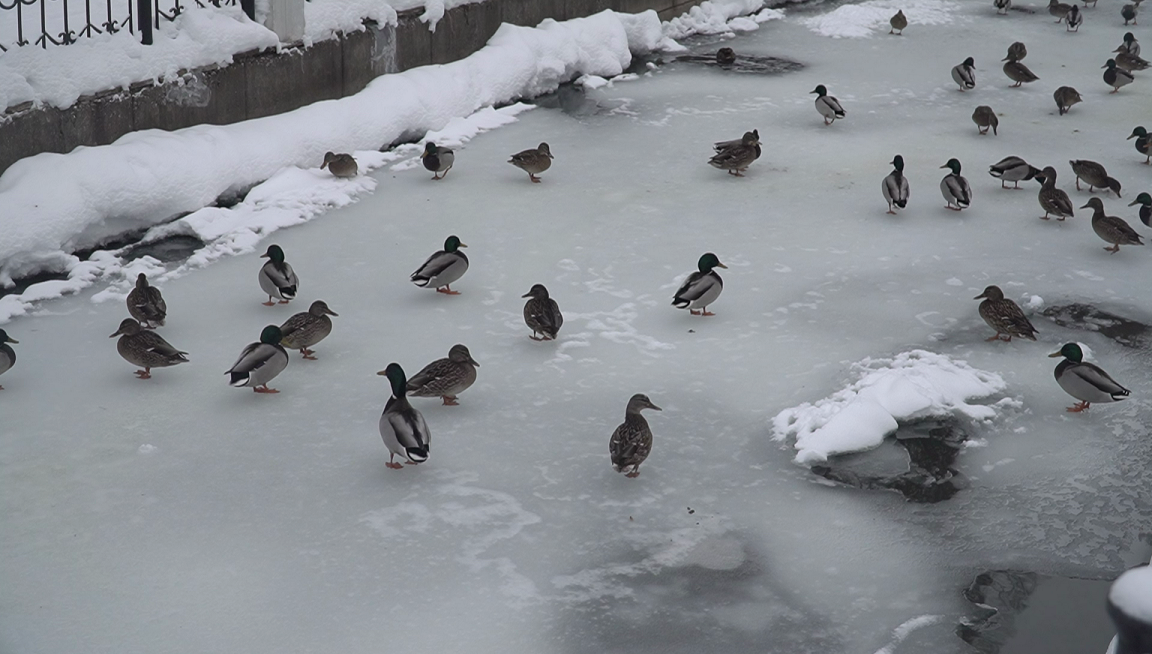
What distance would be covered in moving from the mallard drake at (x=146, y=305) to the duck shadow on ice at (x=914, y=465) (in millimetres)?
4163

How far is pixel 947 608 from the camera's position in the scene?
209 inches

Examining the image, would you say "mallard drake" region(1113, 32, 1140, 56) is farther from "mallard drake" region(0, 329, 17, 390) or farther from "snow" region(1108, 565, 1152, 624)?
"snow" region(1108, 565, 1152, 624)

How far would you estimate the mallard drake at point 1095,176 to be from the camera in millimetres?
10992

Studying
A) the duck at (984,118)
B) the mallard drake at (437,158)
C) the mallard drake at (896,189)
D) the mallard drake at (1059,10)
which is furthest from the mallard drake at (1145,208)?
the mallard drake at (1059,10)

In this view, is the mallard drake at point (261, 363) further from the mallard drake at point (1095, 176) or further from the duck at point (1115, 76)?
the duck at point (1115, 76)

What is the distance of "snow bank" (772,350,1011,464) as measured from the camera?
664 centimetres

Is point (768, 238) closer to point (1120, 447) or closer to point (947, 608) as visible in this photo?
point (1120, 447)

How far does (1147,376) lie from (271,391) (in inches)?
209

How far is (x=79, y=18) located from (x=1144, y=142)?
32.7 feet

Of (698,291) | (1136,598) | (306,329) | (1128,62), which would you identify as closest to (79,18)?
(306,329)

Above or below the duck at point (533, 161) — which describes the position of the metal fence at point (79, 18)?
above

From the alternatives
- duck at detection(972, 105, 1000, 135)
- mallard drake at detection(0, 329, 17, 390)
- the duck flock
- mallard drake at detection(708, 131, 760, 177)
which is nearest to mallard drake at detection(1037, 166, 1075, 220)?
the duck flock

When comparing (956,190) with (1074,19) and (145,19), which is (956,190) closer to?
(145,19)

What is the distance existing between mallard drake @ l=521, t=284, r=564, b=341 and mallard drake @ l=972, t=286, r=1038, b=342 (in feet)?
9.10
